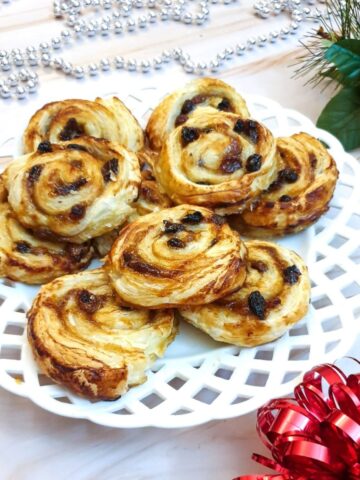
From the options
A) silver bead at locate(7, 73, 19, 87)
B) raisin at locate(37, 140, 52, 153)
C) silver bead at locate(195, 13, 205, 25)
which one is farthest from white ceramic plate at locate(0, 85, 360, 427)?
silver bead at locate(195, 13, 205, 25)

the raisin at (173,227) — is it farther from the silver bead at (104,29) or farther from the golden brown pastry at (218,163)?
the silver bead at (104,29)

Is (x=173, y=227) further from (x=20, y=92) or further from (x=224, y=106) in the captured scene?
(x=20, y=92)

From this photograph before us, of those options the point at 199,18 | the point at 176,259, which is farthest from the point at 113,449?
the point at 199,18

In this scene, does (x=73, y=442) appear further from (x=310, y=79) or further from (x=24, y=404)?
(x=310, y=79)

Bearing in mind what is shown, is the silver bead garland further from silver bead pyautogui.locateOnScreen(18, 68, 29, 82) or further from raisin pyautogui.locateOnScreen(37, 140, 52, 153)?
raisin pyautogui.locateOnScreen(37, 140, 52, 153)

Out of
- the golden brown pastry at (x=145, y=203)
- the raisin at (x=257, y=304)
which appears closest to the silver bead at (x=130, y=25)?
the golden brown pastry at (x=145, y=203)

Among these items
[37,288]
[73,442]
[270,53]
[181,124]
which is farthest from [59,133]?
[270,53]
